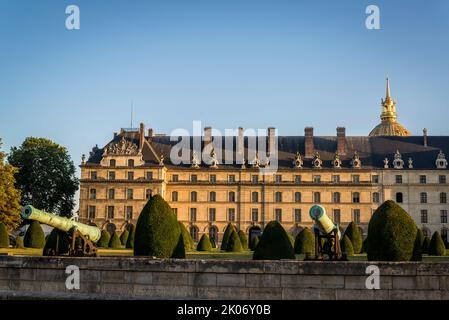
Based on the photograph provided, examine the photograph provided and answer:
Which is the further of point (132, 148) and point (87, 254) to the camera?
point (132, 148)

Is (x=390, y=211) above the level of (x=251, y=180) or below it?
below

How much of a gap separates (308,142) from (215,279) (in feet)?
159

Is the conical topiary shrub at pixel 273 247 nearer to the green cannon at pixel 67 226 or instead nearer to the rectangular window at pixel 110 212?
the green cannon at pixel 67 226

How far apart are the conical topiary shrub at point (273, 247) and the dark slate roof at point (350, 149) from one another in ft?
127

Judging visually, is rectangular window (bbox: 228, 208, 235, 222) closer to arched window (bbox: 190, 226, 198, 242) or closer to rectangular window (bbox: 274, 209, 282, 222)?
arched window (bbox: 190, 226, 198, 242)

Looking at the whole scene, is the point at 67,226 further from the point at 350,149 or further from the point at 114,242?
the point at 350,149

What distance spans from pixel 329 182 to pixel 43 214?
145 feet

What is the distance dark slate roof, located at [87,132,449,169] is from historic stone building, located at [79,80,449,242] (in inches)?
4.1

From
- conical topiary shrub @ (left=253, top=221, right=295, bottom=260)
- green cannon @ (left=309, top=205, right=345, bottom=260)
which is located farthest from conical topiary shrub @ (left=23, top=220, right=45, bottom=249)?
green cannon @ (left=309, top=205, right=345, bottom=260)
